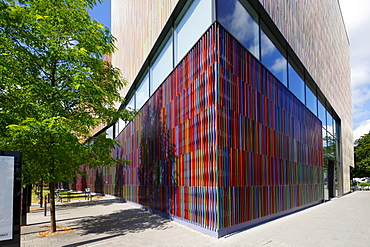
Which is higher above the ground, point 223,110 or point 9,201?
point 223,110

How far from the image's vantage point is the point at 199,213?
10.8 m

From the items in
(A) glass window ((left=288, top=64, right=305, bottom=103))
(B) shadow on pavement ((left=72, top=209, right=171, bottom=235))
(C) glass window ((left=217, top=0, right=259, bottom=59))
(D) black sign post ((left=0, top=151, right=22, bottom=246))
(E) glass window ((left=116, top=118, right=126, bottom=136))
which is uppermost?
(C) glass window ((left=217, top=0, right=259, bottom=59))

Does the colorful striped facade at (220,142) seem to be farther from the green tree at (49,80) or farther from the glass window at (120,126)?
the glass window at (120,126)

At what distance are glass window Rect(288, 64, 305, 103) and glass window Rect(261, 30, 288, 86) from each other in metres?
1.33

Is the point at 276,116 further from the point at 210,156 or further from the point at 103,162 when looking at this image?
the point at 103,162

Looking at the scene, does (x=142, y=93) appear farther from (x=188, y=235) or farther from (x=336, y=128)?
(x=336, y=128)

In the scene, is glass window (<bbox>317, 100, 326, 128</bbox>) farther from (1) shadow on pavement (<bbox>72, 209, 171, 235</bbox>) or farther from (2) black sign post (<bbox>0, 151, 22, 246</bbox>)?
(2) black sign post (<bbox>0, 151, 22, 246</bbox>)

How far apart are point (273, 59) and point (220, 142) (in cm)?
813

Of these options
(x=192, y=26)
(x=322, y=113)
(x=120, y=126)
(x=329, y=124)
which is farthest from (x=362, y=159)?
(x=192, y=26)

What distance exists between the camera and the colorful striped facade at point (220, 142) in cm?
1043

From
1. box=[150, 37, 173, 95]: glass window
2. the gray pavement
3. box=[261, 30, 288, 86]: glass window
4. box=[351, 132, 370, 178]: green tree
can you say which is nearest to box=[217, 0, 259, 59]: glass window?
box=[261, 30, 288, 86]: glass window

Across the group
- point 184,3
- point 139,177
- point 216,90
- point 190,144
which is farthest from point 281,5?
point 139,177

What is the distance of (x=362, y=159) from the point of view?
2643 inches

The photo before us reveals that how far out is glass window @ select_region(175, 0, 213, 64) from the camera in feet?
37.5
